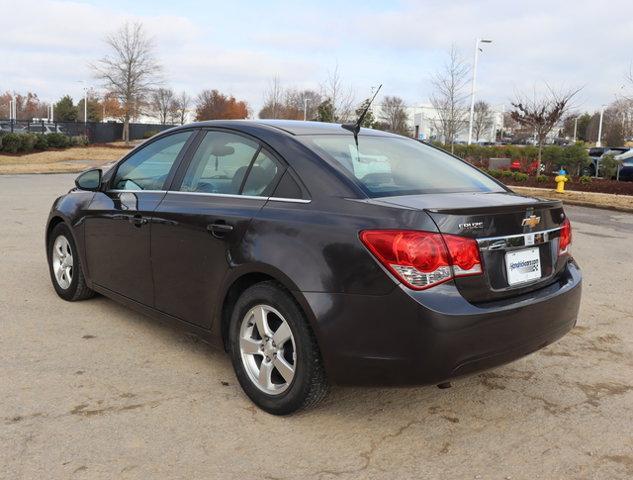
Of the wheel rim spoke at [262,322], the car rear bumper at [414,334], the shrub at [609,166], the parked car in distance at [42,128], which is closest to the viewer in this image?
the car rear bumper at [414,334]

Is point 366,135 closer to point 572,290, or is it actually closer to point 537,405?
point 572,290

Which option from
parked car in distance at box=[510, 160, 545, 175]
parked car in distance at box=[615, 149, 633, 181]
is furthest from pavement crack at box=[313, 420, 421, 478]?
parked car in distance at box=[510, 160, 545, 175]

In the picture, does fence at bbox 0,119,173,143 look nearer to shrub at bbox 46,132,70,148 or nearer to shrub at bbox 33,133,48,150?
shrub at bbox 33,133,48,150

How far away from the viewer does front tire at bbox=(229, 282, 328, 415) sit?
10.1 ft

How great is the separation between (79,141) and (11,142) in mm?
8530

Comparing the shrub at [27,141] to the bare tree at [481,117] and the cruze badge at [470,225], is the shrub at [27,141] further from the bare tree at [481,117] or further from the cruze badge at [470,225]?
the bare tree at [481,117]

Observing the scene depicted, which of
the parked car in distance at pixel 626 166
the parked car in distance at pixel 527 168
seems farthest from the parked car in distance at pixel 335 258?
the parked car in distance at pixel 527 168

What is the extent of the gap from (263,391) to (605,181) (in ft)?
60.8

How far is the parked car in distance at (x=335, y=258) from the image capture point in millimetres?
2814

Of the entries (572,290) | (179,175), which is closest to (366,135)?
(179,175)

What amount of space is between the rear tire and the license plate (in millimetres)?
3517

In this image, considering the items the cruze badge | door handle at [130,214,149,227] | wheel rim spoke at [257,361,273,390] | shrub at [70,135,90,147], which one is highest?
shrub at [70,135,90,147]

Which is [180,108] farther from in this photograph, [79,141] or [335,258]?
[335,258]

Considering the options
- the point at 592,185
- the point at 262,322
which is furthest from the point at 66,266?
the point at 592,185
